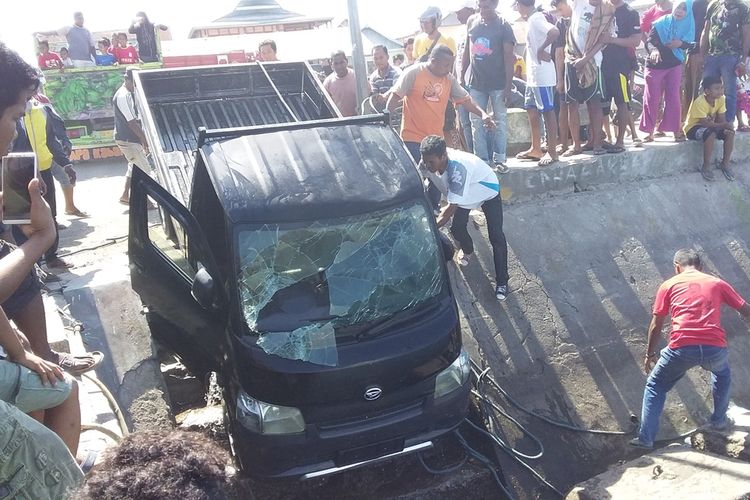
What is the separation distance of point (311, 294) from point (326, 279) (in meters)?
0.15

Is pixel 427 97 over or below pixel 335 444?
over

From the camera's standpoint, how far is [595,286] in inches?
276

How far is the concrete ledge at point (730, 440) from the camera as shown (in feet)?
16.5

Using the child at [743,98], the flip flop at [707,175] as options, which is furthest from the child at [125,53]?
the child at [743,98]

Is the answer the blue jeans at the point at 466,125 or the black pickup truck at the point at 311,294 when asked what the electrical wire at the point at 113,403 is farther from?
the blue jeans at the point at 466,125

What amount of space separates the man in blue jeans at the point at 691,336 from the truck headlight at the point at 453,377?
5.96 ft

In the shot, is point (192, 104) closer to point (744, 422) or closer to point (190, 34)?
point (744, 422)

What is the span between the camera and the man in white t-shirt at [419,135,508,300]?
18.4 ft

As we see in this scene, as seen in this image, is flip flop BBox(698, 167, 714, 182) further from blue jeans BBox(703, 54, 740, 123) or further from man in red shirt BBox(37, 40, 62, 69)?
man in red shirt BBox(37, 40, 62, 69)

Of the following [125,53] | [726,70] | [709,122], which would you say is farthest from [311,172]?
[125,53]

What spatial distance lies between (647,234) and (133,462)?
23.4ft

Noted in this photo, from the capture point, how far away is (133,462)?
180cm

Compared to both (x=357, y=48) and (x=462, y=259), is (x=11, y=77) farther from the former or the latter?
(x=357, y=48)

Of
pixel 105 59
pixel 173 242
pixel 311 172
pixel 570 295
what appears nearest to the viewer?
pixel 311 172
